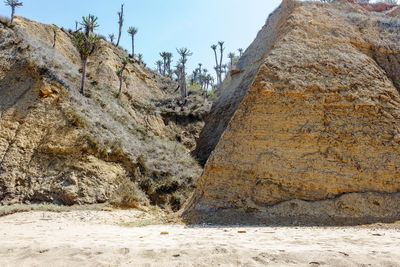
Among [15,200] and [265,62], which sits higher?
[265,62]

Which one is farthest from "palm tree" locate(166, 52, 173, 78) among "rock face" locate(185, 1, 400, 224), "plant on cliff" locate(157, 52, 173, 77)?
"rock face" locate(185, 1, 400, 224)

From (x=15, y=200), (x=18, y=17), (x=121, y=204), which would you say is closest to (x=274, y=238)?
(x=121, y=204)

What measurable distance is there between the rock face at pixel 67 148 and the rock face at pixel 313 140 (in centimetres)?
529

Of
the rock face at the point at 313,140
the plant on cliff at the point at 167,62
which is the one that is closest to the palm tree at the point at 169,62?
the plant on cliff at the point at 167,62

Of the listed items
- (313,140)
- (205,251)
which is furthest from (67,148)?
(205,251)

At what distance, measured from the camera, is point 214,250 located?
5.86 metres

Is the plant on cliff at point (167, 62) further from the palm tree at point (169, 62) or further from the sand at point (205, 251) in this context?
the sand at point (205, 251)

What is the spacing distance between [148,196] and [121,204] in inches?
77.5

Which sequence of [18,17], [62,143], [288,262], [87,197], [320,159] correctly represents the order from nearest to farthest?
1. [288,262]
2. [320,159]
3. [87,197]
4. [62,143]
5. [18,17]

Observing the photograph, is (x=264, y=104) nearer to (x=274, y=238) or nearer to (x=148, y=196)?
(x=274, y=238)

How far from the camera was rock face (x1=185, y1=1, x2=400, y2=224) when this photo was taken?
11062mm

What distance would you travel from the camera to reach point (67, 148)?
1606 centimetres

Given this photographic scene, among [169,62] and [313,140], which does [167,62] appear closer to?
[169,62]

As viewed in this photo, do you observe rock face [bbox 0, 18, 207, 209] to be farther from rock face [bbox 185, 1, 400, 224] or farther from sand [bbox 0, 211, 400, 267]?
sand [bbox 0, 211, 400, 267]
